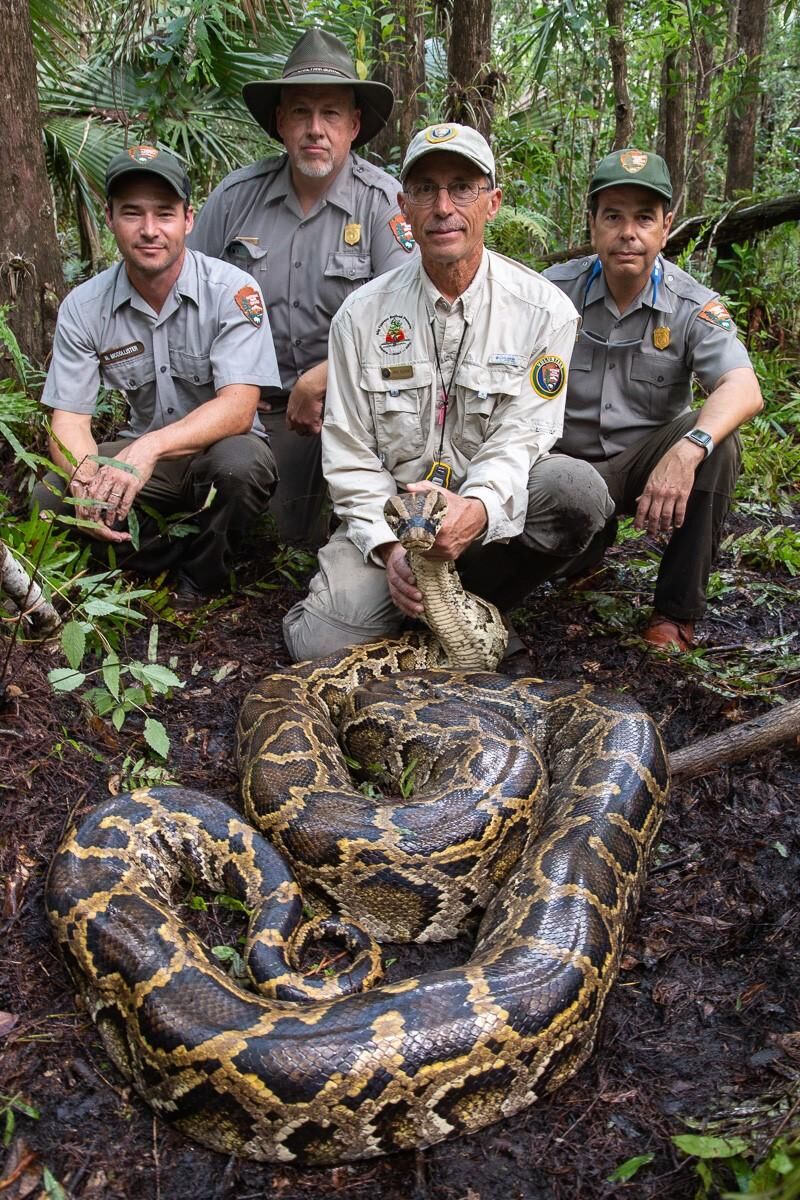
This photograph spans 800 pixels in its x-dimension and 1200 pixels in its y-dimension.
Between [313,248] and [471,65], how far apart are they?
2.93m

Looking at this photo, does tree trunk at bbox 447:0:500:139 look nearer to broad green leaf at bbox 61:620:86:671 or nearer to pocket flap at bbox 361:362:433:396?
pocket flap at bbox 361:362:433:396

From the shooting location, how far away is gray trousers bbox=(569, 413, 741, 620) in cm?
580

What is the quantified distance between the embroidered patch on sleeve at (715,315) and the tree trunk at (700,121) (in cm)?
690

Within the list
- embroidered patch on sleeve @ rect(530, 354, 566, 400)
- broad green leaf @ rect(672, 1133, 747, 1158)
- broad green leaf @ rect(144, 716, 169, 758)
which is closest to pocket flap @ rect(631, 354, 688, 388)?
embroidered patch on sleeve @ rect(530, 354, 566, 400)

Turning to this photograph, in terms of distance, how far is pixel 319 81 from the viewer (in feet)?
21.5

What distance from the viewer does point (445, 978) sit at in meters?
3.41

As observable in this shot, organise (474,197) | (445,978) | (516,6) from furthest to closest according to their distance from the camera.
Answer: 1. (516,6)
2. (474,197)
3. (445,978)

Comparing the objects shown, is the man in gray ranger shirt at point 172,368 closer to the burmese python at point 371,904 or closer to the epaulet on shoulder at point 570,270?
the burmese python at point 371,904

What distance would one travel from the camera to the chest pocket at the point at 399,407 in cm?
567

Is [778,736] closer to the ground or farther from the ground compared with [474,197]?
closer to the ground

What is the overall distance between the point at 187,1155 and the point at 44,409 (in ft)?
16.4

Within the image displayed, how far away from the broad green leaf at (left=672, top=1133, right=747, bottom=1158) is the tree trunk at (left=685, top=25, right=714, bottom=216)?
11686mm

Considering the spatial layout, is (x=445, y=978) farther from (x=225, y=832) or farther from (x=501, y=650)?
(x=501, y=650)

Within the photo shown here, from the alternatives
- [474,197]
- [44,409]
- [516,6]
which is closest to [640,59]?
[516,6]
